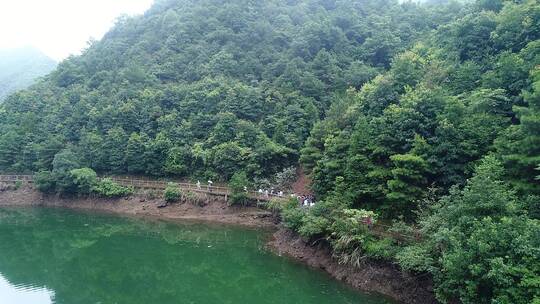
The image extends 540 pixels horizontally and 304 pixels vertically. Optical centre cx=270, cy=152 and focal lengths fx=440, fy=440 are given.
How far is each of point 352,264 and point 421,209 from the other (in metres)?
4.76

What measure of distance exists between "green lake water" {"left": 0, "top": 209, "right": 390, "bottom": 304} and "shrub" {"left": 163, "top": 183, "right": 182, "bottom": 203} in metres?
3.15

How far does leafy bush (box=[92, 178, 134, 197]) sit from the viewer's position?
44656mm

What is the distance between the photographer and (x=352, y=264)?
939 inches

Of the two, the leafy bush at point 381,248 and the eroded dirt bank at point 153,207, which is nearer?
the leafy bush at point 381,248

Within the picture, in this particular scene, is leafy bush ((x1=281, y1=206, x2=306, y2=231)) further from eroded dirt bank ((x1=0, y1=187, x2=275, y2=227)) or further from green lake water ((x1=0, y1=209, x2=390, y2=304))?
eroded dirt bank ((x1=0, y1=187, x2=275, y2=227))

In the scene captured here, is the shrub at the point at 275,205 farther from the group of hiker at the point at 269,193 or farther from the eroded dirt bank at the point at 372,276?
the eroded dirt bank at the point at 372,276

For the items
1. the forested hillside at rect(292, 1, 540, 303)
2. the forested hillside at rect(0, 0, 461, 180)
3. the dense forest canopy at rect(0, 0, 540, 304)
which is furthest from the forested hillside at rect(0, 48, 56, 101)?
the forested hillside at rect(292, 1, 540, 303)

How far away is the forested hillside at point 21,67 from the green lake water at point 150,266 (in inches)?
3309

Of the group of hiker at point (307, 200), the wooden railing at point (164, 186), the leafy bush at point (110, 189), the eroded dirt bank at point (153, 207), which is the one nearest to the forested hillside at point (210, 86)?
the wooden railing at point (164, 186)

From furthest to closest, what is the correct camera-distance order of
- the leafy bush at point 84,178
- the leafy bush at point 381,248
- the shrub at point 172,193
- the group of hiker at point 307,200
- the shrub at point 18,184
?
1. the shrub at point 18,184
2. the leafy bush at point 84,178
3. the shrub at point 172,193
4. the group of hiker at point 307,200
5. the leafy bush at point 381,248

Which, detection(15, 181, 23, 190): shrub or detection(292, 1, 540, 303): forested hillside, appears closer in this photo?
detection(292, 1, 540, 303): forested hillside

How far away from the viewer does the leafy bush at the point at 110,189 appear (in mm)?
44656

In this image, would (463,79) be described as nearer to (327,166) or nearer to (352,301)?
(327,166)

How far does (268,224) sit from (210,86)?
23108 millimetres
